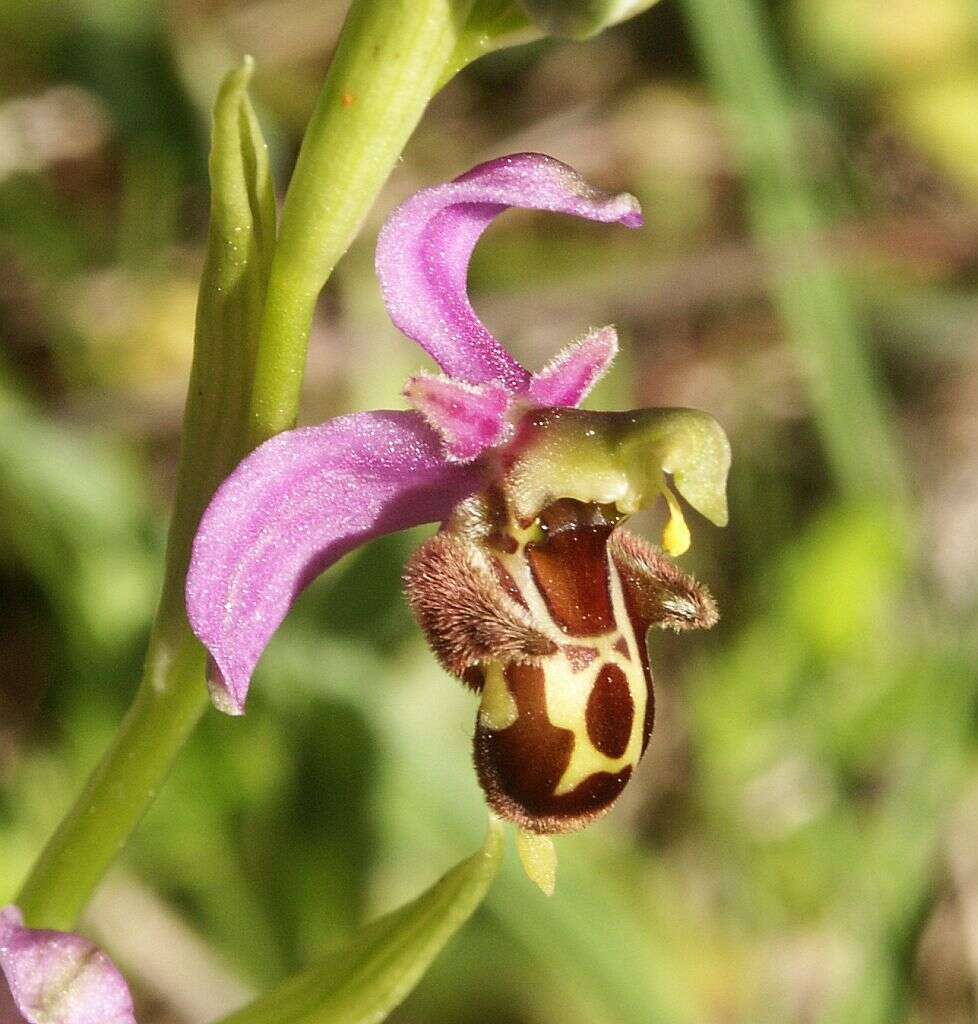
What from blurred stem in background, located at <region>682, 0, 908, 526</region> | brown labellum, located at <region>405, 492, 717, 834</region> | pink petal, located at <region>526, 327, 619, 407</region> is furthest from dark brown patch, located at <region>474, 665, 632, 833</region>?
blurred stem in background, located at <region>682, 0, 908, 526</region>

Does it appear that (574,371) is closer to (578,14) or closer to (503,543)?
(503,543)

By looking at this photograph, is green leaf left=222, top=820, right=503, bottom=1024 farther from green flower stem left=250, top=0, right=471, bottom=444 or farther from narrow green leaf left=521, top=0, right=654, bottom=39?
narrow green leaf left=521, top=0, right=654, bottom=39

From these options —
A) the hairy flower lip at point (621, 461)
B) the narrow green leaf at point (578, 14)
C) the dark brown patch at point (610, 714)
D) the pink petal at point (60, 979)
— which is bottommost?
the pink petal at point (60, 979)

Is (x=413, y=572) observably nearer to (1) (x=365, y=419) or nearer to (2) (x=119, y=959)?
(1) (x=365, y=419)

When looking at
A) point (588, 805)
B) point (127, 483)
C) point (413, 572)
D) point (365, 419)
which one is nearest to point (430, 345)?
point (365, 419)

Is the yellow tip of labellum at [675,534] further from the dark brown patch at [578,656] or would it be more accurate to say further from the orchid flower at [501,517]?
the dark brown patch at [578,656]

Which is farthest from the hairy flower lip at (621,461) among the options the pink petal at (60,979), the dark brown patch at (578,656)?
the pink petal at (60,979)

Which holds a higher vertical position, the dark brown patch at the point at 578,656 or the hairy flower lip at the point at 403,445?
the hairy flower lip at the point at 403,445

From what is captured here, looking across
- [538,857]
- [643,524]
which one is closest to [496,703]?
[538,857]
